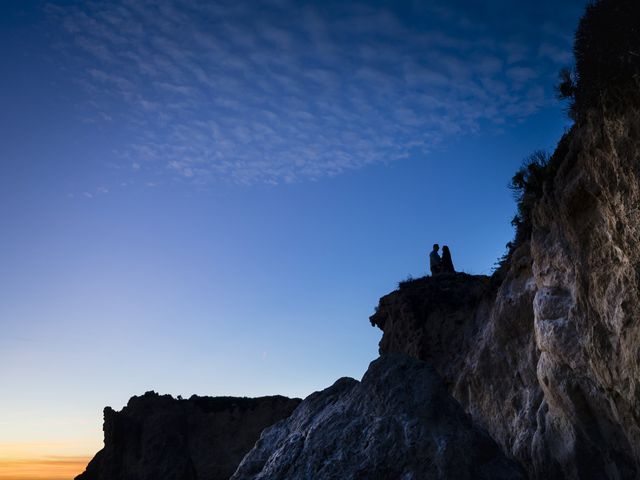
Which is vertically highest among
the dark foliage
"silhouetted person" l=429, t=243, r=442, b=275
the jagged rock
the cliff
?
"silhouetted person" l=429, t=243, r=442, b=275

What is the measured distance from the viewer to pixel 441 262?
83.6 ft

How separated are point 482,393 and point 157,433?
27032 millimetres

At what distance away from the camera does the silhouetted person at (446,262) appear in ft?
82.8

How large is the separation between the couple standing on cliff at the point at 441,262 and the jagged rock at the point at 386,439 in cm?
1376

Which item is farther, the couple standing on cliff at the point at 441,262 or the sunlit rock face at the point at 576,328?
the couple standing on cliff at the point at 441,262

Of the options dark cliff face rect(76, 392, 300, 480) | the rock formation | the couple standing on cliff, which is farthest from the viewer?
dark cliff face rect(76, 392, 300, 480)

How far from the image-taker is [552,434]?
12.5 metres

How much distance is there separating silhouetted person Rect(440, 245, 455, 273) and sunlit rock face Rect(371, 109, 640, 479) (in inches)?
332

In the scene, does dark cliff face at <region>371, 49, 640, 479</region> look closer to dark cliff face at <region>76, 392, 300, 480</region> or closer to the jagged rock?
the jagged rock

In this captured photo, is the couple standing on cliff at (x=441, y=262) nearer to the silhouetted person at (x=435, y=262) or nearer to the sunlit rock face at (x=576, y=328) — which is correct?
the silhouetted person at (x=435, y=262)

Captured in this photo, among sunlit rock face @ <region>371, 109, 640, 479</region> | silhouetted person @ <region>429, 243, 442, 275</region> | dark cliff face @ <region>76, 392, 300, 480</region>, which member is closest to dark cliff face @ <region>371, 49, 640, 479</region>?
sunlit rock face @ <region>371, 109, 640, 479</region>

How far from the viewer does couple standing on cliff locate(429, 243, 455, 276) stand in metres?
25.2

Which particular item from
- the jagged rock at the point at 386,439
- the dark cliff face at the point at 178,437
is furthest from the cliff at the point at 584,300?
the dark cliff face at the point at 178,437

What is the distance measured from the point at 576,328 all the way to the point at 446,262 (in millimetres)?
14626
